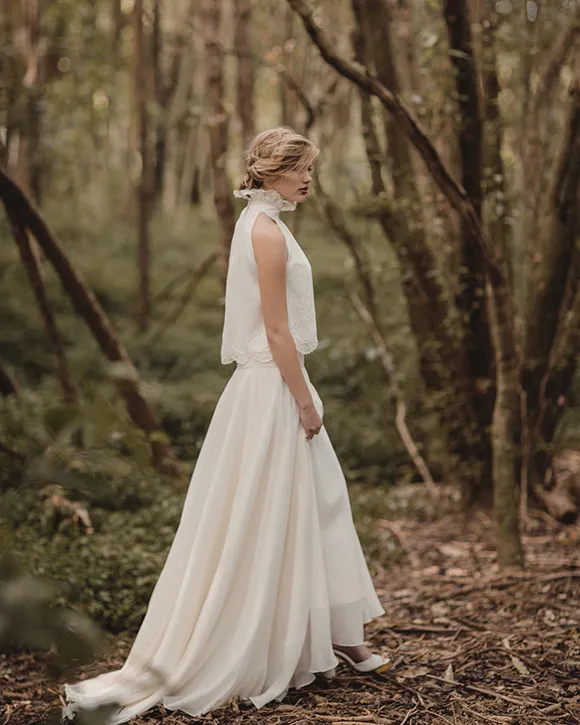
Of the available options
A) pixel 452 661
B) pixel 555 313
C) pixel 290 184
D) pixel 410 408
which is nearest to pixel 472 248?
pixel 555 313

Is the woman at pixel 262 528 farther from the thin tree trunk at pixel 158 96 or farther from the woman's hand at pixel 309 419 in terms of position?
the thin tree trunk at pixel 158 96

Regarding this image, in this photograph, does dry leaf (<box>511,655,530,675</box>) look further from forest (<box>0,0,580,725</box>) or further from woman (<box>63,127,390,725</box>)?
woman (<box>63,127,390,725</box>)

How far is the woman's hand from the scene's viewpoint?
3.27 metres

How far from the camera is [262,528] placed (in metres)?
3.20

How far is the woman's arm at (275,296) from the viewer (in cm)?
317

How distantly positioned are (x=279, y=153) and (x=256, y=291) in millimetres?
527

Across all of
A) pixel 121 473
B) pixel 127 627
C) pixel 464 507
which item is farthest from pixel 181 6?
pixel 121 473

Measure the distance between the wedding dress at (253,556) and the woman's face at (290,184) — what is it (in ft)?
0.13

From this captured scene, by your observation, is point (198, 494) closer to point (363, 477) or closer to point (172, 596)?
point (172, 596)

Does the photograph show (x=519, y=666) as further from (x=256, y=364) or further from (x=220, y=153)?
(x=220, y=153)

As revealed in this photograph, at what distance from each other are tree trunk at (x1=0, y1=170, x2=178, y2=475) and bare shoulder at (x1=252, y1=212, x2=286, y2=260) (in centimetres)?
115

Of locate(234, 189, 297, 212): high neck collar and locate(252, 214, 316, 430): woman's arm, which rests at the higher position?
locate(234, 189, 297, 212): high neck collar

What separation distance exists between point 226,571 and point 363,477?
16.7 feet

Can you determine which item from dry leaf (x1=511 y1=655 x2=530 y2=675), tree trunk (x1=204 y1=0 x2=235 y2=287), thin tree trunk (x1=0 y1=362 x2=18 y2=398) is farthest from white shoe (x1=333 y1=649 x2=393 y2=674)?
tree trunk (x1=204 y1=0 x2=235 y2=287)
